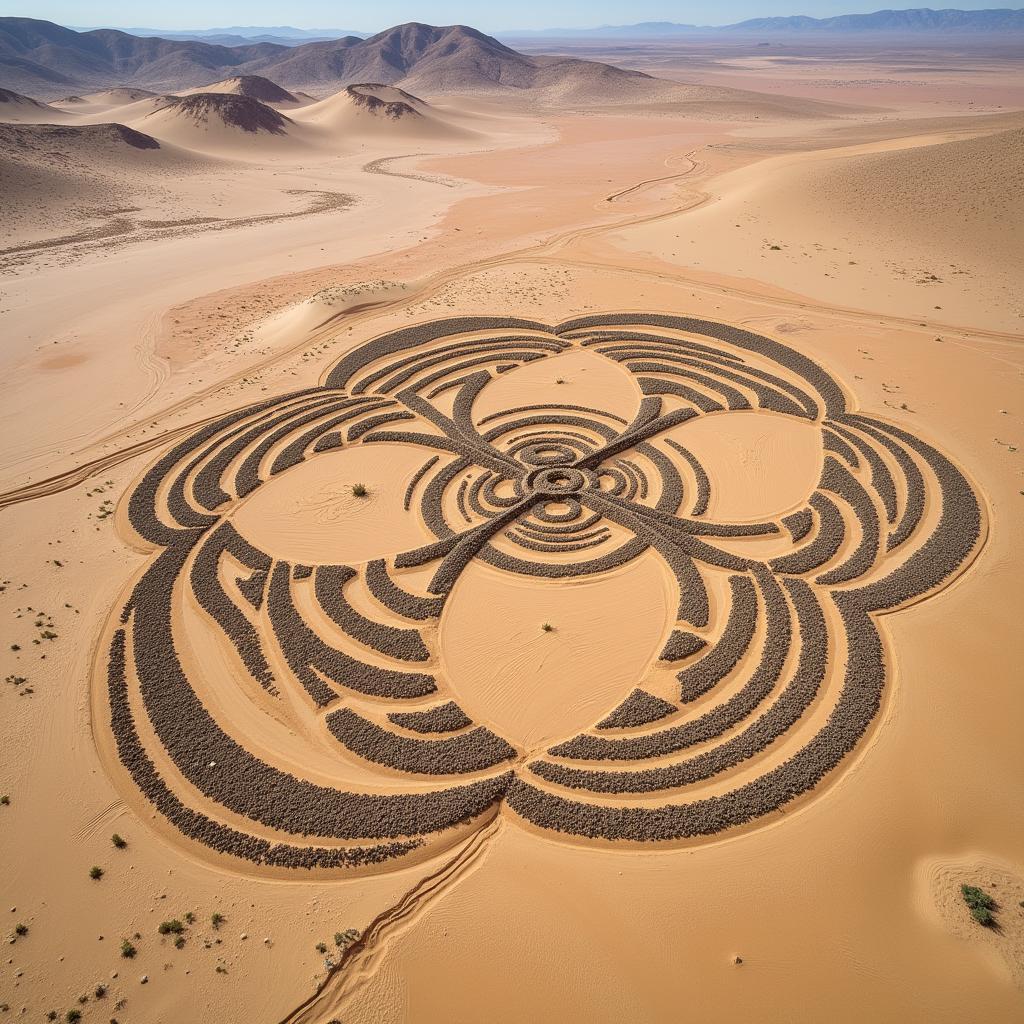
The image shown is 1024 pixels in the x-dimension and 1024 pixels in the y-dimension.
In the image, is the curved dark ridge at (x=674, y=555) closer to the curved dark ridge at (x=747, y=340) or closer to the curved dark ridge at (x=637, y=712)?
the curved dark ridge at (x=637, y=712)

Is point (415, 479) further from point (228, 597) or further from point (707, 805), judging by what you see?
point (707, 805)

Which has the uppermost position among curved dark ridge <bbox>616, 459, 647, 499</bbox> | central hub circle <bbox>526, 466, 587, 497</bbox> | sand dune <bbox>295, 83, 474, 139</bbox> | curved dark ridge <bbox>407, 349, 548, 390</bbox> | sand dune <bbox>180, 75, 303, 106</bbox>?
sand dune <bbox>180, 75, 303, 106</bbox>

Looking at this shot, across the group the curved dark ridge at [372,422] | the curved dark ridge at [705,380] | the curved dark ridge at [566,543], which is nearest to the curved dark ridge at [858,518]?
the curved dark ridge at [705,380]

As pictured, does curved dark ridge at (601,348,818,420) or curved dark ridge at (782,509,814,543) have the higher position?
curved dark ridge at (601,348,818,420)

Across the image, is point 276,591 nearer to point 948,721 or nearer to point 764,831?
point 764,831

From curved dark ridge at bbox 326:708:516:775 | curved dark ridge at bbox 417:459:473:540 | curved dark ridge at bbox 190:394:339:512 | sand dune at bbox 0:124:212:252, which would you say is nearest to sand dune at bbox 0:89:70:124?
sand dune at bbox 0:124:212:252

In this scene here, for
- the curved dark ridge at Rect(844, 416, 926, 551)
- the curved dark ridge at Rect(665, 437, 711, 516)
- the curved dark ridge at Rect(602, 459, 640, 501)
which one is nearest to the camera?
the curved dark ridge at Rect(844, 416, 926, 551)

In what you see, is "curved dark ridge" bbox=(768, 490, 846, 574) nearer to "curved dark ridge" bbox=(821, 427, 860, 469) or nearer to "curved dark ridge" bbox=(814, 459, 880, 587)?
"curved dark ridge" bbox=(814, 459, 880, 587)
